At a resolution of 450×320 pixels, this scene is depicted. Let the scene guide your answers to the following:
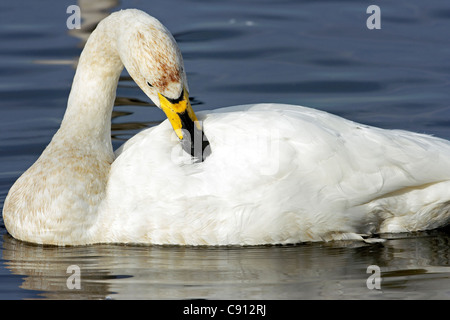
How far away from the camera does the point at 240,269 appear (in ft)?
22.8

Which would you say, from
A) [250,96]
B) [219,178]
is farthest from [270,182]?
[250,96]

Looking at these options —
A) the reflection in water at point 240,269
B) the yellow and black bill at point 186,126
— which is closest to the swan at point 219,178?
the yellow and black bill at point 186,126

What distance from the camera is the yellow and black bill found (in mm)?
7195

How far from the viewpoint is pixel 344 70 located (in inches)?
477

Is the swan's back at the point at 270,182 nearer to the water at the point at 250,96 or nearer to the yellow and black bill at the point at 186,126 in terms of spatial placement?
the yellow and black bill at the point at 186,126

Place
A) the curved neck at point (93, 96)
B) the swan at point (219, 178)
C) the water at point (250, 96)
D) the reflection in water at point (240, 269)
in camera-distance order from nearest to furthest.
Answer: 1. the reflection in water at point (240, 269)
2. the water at point (250, 96)
3. the swan at point (219, 178)
4. the curved neck at point (93, 96)

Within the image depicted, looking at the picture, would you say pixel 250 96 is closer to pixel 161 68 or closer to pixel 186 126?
pixel 186 126

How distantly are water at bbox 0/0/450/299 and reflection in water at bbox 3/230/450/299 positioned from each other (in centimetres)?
1

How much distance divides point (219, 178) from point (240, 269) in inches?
26.4

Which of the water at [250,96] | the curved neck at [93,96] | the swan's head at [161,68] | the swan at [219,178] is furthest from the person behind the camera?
the curved neck at [93,96]

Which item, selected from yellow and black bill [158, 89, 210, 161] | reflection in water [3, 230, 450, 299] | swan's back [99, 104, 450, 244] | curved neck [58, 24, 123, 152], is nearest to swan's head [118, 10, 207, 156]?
yellow and black bill [158, 89, 210, 161]

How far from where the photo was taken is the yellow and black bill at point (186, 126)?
7.20 m

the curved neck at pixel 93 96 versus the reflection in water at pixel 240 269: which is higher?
the curved neck at pixel 93 96
